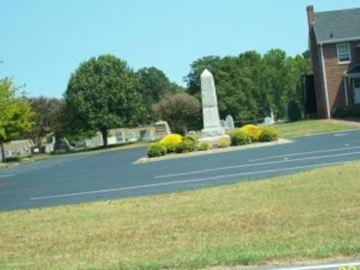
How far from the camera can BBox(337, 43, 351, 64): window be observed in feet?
178

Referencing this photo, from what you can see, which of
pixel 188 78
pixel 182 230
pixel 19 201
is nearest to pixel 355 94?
pixel 19 201

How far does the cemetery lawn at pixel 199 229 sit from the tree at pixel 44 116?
6849 centimetres

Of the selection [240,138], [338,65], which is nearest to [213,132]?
[240,138]

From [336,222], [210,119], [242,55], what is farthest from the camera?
[242,55]

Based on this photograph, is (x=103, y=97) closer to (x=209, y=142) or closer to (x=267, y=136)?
(x=209, y=142)

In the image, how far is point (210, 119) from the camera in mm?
37875

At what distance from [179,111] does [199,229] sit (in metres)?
65.5

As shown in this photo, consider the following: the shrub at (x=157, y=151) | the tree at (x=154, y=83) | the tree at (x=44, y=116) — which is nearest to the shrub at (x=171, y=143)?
the shrub at (x=157, y=151)

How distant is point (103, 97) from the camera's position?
72.8 m

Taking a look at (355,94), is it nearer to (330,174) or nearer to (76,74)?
(76,74)

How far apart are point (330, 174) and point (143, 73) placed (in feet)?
449

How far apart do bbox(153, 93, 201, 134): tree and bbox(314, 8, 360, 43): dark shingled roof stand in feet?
73.9

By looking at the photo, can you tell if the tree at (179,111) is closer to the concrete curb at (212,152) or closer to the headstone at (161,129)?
the headstone at (161,129)

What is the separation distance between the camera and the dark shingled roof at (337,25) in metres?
54.2
